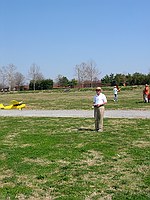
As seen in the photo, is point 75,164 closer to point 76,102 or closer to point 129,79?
point 76,102

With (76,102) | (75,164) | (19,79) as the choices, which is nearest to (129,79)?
(19,79)

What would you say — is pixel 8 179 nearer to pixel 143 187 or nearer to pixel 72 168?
pixel 72 168

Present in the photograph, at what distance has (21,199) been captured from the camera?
18.1 feet

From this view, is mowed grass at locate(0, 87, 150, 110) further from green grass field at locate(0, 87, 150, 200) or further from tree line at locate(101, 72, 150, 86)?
tree line at locate(101, 72, 150, 86)

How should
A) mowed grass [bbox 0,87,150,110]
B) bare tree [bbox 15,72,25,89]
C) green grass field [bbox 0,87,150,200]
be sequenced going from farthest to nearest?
bare tree [bbox 15,72,25,89]
mowed grass [bbox 0,87,150,110]
green grass field [bbox 0,87,150,200]

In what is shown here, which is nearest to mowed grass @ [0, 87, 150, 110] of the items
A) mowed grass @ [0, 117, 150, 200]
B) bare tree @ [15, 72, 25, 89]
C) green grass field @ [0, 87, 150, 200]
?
mowed grass @ [0, 117, 150, 200]

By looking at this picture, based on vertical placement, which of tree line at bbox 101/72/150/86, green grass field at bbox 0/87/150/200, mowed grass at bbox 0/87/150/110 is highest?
tree line at bbox 101/72/150/86

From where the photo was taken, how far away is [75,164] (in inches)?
299

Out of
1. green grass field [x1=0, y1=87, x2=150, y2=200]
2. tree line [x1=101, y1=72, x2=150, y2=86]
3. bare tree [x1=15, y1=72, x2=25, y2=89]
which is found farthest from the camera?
bare tree [x1=15, y1=72, x2=25, y2=89]

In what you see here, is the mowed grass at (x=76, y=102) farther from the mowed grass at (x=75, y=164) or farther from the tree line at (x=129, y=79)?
the tree line at (x=129, y=79)

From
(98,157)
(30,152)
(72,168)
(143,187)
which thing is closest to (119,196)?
(143,187)

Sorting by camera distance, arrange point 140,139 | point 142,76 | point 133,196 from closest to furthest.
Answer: point 133,196 < point 140,139 < point 142,76

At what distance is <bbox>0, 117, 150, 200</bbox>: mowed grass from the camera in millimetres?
5781

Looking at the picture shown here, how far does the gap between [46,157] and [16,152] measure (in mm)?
1052
